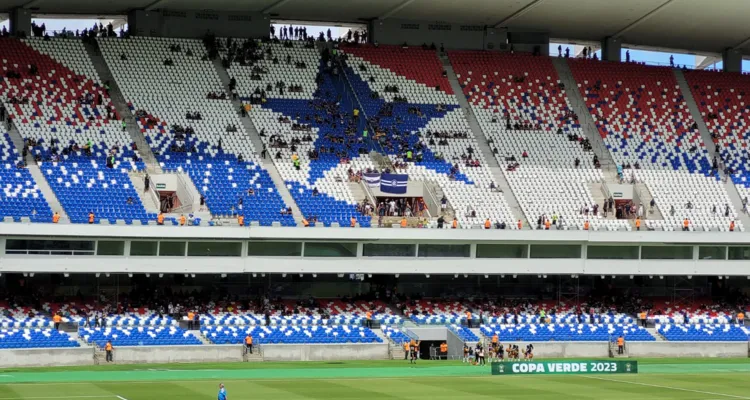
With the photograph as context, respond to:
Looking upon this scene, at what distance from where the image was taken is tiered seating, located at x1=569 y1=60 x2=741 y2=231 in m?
73.4

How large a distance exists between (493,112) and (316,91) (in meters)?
10.2

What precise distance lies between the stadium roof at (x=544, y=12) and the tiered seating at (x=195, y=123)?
277 cm

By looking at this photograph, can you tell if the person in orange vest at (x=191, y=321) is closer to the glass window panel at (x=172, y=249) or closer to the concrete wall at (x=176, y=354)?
the concrete wall at (x=176, y=354)

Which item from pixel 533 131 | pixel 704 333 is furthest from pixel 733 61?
pixel 704 333

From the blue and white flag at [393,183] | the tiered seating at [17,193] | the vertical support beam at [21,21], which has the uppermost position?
the vertical support beam at [21,21]

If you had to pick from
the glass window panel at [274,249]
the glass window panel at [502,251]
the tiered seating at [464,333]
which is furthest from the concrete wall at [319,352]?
the glass window panel at [502,251]

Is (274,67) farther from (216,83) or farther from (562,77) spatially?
(562,77)

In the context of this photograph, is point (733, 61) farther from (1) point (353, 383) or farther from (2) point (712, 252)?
(1) point (353, 383)

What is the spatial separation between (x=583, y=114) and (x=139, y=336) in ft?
108

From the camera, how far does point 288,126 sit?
7262 cm

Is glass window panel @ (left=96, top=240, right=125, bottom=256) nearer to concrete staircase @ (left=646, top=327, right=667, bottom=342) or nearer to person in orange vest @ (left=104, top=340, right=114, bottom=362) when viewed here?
person in orange vest @ (left=104, top=340, right=114, bottom=362)

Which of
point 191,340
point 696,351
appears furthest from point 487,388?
point 696,351

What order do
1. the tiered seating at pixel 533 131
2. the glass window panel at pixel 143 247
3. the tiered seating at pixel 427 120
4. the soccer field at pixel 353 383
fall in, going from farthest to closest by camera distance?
the tiered seating at pixel 533 131
the tiered seating at pixel 427 120
the glass window panel at pixel 143 247
the soccer field at pixel 353 383

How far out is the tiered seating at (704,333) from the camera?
65688 millimetres
